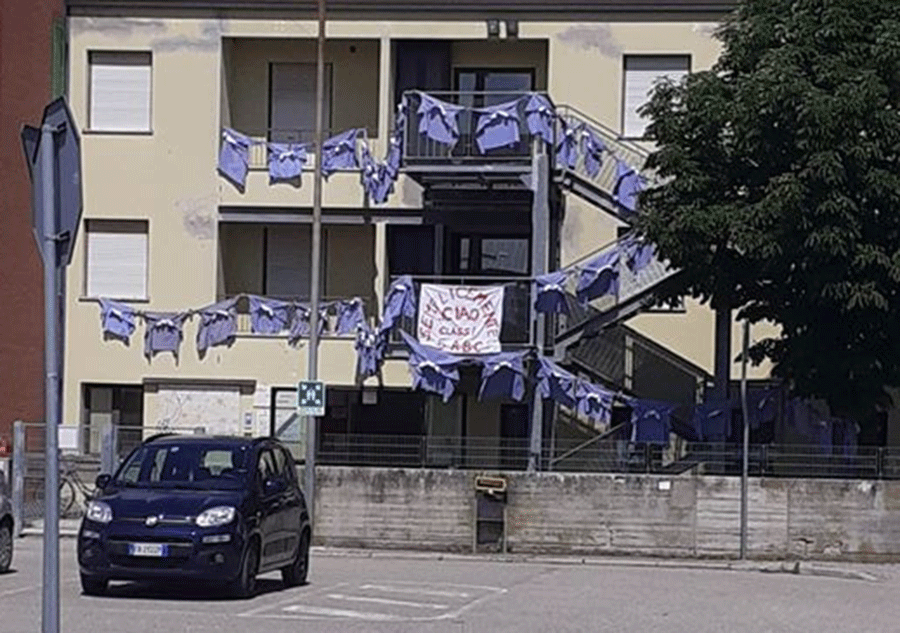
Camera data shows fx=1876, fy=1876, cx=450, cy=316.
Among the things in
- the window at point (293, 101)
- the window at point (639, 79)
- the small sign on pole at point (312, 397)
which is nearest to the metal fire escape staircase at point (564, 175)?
the window at point (639, 79)

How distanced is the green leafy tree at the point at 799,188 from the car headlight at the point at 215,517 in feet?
39.3

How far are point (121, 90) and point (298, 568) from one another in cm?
1782

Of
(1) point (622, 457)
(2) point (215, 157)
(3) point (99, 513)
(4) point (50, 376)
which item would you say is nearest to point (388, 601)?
(3) point (99, 513)

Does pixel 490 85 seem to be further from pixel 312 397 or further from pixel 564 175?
pixel 312 397

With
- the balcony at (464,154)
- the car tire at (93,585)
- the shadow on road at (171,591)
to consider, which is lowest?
the shadow on road at (171,591)

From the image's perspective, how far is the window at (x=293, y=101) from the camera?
38250mm

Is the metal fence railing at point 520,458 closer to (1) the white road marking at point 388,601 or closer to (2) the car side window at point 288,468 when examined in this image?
(2) the car side window at point 288,468

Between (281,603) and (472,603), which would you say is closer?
(281,603)

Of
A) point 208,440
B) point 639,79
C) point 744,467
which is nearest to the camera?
point 208,440

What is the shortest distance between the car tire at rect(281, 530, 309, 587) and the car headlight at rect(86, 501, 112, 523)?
2962mm

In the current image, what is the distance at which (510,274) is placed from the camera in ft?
124

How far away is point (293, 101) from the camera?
38406 mm

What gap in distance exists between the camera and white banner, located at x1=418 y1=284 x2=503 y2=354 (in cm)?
3338

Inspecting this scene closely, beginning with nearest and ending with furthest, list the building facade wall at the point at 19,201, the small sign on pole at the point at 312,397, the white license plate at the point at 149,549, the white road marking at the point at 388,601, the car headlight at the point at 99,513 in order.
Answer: the white license plate at the point at 149,549, the car headlight at the point at 99,513, the white road marking at the point at 388,601, the small sign on pole at the point at 312,397, the building facade wall at the point at 19,201
